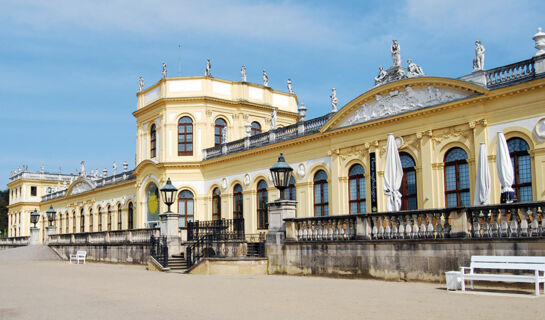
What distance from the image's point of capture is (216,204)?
1347 inches

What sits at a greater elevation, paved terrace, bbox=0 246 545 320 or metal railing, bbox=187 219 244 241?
metal railing, bbox=187 219 244 241

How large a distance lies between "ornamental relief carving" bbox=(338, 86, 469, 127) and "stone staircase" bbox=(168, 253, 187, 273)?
884 cm

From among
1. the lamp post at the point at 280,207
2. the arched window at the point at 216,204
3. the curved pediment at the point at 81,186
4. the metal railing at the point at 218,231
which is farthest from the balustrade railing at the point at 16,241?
the lamp post at the point at 280,207

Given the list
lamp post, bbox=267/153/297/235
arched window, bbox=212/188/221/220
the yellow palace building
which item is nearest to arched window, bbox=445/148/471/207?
the yellow palace building

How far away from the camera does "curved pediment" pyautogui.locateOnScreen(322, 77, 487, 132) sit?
21.3 m

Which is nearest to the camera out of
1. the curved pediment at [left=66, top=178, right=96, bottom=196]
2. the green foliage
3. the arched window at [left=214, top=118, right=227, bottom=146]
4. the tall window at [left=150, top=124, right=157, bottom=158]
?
the arched window at [left=214, top=118, right=227, bottom=146]

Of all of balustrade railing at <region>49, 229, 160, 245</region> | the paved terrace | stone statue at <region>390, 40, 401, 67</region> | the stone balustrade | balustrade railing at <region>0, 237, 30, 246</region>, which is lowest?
balustrade railing at <region>0, 237, 30, 246</region>

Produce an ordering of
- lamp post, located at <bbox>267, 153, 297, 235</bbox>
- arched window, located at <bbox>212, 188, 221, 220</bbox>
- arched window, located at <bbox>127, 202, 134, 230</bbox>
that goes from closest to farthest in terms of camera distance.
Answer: lamp post, located at <bbox>267, 153, 297, 235</bbox>
arched window, located at <bbox>212, 188, 221, 220</bbox>
arched window, located at <bbox>127, 202, 134, 230</bbox>

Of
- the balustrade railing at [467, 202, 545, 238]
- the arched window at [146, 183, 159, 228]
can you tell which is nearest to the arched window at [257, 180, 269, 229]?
the arched window at [146, 183, 159, 228]

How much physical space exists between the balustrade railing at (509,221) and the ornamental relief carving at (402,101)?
8.72 m

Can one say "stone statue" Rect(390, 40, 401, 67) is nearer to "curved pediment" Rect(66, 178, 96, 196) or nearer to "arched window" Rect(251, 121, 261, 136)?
"arched window" Rect(251, 121, 261, 136)

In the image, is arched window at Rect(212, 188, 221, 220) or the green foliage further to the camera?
the green foliage

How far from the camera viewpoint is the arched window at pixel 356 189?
2506 centimetres

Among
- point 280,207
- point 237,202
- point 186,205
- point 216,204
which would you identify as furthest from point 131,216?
point 280,207
